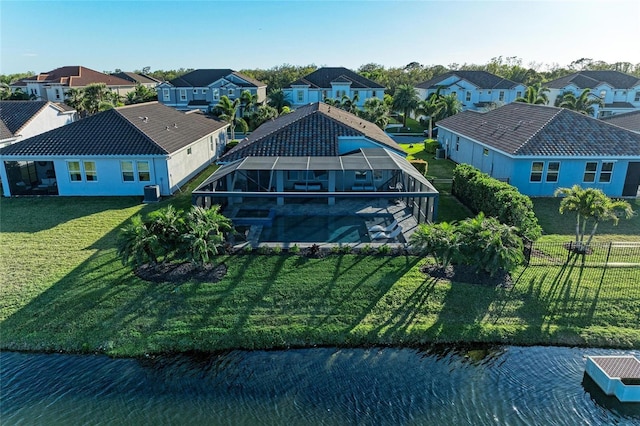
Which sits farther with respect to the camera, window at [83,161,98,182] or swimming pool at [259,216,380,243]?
window at [83,161,98,182]

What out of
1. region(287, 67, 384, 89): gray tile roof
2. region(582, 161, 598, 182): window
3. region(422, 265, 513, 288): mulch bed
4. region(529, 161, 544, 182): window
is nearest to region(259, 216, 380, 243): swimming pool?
region(422, 265, 513, 288): mulch bed

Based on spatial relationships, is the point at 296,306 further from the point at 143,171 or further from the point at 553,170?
the point at 553,170

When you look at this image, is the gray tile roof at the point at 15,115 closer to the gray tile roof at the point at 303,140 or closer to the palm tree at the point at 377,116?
the gray tile roof at the point at 303,140

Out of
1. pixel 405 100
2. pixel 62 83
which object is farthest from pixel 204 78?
pixel 405 100

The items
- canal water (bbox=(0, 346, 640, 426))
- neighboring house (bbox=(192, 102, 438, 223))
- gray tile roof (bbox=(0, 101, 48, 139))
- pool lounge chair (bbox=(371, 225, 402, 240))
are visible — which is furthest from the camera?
gray tile roof (bbox=(0, 101, 48, 139))

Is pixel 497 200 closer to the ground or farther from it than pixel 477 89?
closer to the ground

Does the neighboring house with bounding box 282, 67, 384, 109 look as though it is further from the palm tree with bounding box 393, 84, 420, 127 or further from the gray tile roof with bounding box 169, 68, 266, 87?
the palm tree with bounding box 393, 84, 420, 127

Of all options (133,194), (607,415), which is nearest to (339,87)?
(133,194)
